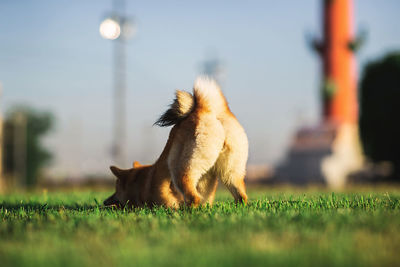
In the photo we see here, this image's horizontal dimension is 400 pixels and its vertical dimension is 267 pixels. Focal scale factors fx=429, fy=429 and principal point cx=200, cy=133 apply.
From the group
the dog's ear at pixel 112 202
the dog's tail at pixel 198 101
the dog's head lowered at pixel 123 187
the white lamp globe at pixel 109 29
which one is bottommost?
the dog's ear at pixel 112 202

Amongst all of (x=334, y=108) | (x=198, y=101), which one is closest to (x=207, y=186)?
(x=198, y=101)

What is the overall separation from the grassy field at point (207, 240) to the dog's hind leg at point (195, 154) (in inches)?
16.1

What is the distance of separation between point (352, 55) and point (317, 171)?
12989mm

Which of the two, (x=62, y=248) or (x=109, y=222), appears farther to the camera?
(x=109, y=222)

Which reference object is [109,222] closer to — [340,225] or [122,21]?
[340,225]

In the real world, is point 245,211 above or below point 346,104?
below

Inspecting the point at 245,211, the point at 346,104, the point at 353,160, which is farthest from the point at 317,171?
the point at 245,211

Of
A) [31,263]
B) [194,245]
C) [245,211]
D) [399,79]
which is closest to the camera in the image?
[31,263]

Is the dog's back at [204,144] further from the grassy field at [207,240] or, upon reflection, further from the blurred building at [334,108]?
the blurred building at [334,108]

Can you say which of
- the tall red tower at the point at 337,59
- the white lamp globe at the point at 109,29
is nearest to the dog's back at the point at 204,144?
the white lamp globe at the point at 109,29

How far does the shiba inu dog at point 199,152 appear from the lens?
203 inches

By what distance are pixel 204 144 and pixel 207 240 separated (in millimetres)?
1884

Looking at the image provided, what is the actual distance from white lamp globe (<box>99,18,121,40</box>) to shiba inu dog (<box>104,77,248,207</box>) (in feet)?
49.2

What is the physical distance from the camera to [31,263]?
2842mm
